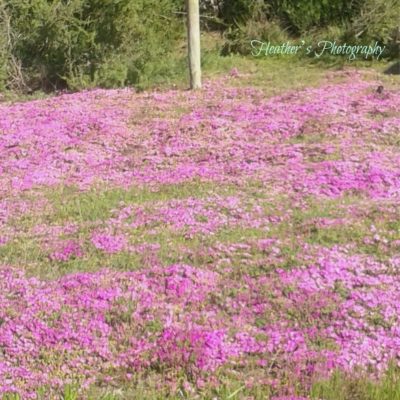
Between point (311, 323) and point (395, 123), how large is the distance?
633 cm

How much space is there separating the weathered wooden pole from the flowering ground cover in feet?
9.27

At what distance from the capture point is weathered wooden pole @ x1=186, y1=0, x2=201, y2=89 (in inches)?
567

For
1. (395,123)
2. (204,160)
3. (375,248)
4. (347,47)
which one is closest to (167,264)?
(375,248)

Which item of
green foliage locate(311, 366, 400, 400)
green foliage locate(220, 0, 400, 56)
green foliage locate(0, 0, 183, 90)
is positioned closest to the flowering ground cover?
green foliage locate(311, 366, 400, 400)

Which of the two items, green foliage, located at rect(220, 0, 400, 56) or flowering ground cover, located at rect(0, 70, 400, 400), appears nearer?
flowering ground cover, located at rect(0, 70, 400, 400)

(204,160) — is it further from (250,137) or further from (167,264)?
(167,264)

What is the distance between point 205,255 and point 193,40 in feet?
29.2

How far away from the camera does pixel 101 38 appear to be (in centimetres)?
1603

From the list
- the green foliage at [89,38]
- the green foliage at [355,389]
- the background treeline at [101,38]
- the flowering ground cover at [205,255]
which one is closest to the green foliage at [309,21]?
the background treeline at [101,38]

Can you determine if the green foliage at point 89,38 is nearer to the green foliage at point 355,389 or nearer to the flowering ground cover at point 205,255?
the flowering ground cover at point 205,255

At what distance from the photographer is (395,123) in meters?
10.9

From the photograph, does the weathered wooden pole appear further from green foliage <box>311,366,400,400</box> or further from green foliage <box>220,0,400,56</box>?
green foliage <box>311,366,400,400</box>

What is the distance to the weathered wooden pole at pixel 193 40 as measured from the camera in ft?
47.3

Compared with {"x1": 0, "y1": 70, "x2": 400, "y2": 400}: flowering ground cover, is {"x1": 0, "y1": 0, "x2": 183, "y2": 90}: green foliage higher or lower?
higher
